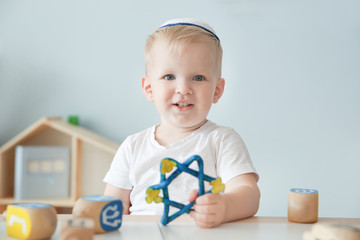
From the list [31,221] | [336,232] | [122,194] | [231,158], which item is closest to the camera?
[336,232]

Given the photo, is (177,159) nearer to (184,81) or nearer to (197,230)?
(184,81)

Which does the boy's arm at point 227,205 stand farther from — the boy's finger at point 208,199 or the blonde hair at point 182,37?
the blonde hair at point 182,37

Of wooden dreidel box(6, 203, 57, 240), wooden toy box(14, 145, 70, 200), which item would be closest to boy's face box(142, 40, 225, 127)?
wooden dreidel box(6, 203, 57, 240)

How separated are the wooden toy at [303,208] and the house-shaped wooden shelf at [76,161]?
4.91ft

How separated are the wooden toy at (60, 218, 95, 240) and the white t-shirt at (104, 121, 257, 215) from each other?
16.3 inches

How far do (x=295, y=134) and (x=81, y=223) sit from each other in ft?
6.90

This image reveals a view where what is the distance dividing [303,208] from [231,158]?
0.24m

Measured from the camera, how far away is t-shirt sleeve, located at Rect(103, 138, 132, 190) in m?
1.04

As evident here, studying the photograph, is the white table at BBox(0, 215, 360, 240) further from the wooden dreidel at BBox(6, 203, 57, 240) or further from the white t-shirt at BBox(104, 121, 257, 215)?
the white t-shirt at BBox(104, 121, 257, 215)

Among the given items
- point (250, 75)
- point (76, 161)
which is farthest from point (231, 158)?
point (250, 75)

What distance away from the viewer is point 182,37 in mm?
961

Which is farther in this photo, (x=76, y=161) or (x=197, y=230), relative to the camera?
(x=76, y=161)

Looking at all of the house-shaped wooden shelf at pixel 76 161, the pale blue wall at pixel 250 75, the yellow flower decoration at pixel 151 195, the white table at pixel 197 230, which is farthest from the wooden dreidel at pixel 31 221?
the pale blue wall at pixel 250 75

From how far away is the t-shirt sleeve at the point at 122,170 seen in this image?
1035mm
